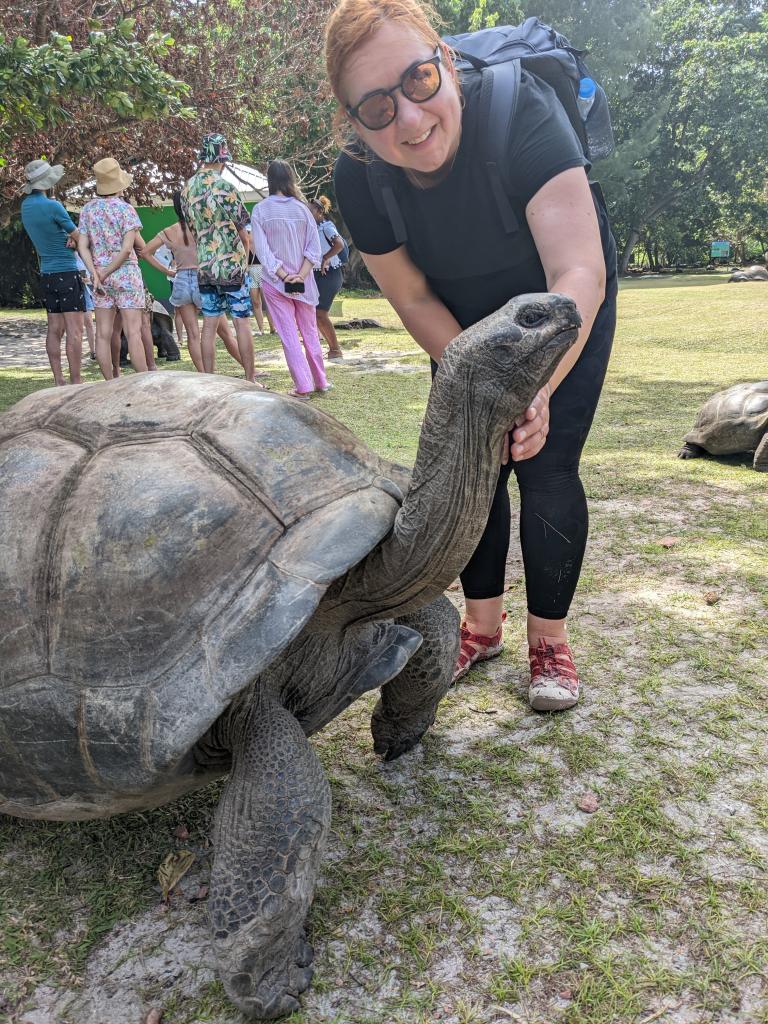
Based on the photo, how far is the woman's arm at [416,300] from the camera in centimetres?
223

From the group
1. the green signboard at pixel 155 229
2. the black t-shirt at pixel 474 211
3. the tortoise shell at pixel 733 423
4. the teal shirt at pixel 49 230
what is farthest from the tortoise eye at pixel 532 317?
the green signboard at pixel 155 229

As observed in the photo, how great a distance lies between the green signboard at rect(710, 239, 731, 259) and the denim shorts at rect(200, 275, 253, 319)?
37628mm

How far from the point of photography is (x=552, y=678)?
2426 mm

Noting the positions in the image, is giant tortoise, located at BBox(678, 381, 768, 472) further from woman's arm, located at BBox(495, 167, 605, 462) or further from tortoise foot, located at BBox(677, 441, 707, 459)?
woman's arm, located at BBox(495, 167, 605, 462)

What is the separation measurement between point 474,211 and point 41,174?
6.37 metres

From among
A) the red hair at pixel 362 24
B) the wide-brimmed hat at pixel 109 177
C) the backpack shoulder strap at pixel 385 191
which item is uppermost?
the wide-brimmed hat at pixel 109 177

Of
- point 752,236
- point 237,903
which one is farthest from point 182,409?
point 752,236

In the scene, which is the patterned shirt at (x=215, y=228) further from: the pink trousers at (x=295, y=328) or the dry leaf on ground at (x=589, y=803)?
the dry leaf on ground at (x=589, y=803)

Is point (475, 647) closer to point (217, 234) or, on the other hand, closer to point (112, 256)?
point (217, 234)

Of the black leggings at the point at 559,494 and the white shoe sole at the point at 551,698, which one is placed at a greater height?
the black leggings at the point at 559,494

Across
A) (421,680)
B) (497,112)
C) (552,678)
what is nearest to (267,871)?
(421,680)

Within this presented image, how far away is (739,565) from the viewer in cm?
331

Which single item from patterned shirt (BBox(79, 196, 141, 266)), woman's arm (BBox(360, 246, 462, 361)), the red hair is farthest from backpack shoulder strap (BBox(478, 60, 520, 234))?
patterned shirt (BBox(79, 196, 141, 266))

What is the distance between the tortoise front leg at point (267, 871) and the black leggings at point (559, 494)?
944 millimetres
